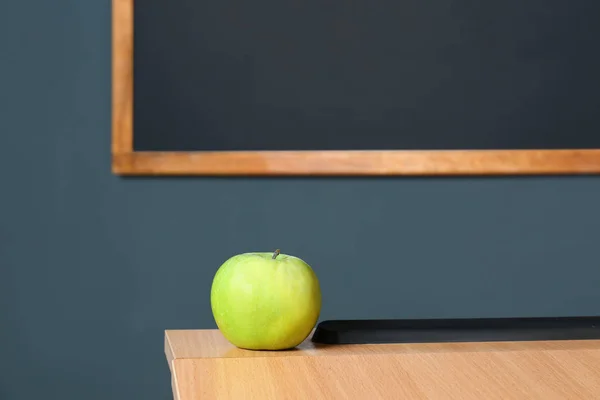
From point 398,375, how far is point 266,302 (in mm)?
186

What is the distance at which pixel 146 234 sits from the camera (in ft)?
6.42

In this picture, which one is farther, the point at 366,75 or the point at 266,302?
the point at 366,75

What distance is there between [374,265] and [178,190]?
0.46 m

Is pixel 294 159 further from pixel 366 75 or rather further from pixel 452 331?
pixel 452 331

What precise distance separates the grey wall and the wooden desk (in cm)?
107

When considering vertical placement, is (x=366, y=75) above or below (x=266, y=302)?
above

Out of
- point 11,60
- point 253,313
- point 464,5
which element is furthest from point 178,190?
point 253,313

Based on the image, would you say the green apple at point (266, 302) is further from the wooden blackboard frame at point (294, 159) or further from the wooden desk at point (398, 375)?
the wooden blackboard frame at point (294, 159)

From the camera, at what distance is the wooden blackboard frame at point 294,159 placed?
191 centimetres

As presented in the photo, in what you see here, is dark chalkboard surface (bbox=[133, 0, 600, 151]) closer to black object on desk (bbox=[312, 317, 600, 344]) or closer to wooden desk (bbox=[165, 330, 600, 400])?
black object on desk (bbox=[312, 317, 600, 344])

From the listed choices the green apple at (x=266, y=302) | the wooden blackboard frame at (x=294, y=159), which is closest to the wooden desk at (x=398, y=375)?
the green apple at (x=266, y=302)

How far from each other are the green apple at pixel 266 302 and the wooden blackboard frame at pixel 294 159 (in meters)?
0.99

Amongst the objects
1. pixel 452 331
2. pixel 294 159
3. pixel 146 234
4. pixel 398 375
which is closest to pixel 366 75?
pixel 294 159

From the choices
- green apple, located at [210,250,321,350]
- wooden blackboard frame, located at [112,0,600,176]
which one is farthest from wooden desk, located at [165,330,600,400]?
wooden blackboard frame, located at [112,0,600,176]
